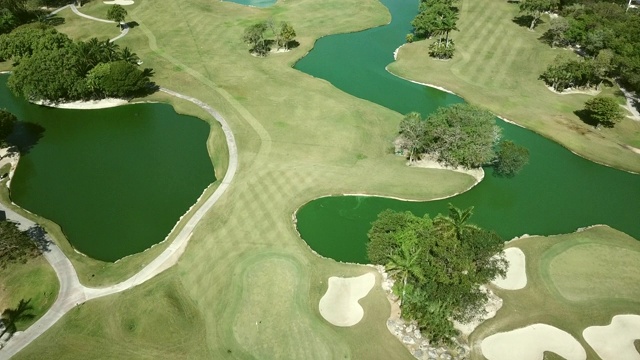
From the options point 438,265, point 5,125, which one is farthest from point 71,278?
point 438,265

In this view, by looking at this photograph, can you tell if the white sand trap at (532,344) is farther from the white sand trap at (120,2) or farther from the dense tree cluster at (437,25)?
the white sand trap at (120,2)

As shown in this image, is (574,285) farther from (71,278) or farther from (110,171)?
(110,171)

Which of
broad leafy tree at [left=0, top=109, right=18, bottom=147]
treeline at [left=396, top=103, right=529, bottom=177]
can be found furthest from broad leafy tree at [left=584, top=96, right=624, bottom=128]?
broad leafy tree at [left=0, top=109, right=18, bottom=147]

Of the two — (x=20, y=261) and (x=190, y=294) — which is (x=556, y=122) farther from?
(x=20, y=261)

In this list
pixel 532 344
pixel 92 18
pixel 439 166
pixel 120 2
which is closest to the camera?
pixel 532 344

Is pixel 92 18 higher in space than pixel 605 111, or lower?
lower

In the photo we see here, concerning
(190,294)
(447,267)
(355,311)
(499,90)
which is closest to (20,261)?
(190,294)

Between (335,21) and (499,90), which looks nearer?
(499,90)
